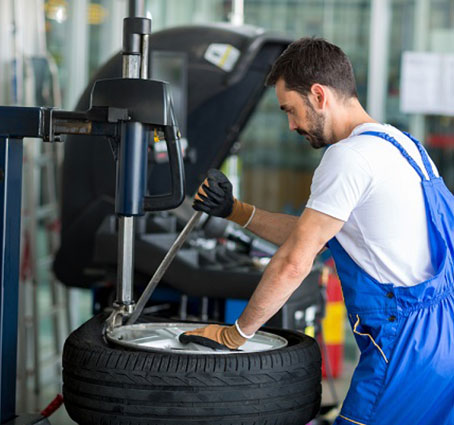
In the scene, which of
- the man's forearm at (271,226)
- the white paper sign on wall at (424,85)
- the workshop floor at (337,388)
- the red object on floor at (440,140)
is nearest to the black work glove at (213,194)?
the man's forearm at (271,226)

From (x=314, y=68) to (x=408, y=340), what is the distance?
→ 65 cm

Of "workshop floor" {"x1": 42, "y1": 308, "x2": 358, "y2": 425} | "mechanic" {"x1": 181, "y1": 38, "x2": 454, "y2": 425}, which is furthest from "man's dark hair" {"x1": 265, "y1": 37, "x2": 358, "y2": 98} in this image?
"workshop floor" {"x1": 42, "y1": 308, "x2": 358, "y2": 425}

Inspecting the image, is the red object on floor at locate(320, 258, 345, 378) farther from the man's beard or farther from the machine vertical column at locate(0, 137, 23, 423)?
the machine vertical column at locate(0, 137, 23, 423)

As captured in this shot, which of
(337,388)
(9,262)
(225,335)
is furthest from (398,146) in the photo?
(337,388)

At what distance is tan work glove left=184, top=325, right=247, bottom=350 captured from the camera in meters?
1.96

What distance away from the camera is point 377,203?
195 cm

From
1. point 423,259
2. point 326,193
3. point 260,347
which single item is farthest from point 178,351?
point 423,259

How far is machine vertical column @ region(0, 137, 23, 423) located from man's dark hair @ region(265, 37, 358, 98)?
640mm

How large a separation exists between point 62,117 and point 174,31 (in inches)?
65.5

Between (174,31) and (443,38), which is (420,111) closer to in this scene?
(443,38)

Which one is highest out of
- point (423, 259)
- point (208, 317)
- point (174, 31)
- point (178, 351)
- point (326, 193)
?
point (174, 31)

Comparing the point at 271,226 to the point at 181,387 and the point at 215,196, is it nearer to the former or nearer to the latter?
the point at 215,196

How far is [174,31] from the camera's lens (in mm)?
3525

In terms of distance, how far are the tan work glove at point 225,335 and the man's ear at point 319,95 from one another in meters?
0.54
